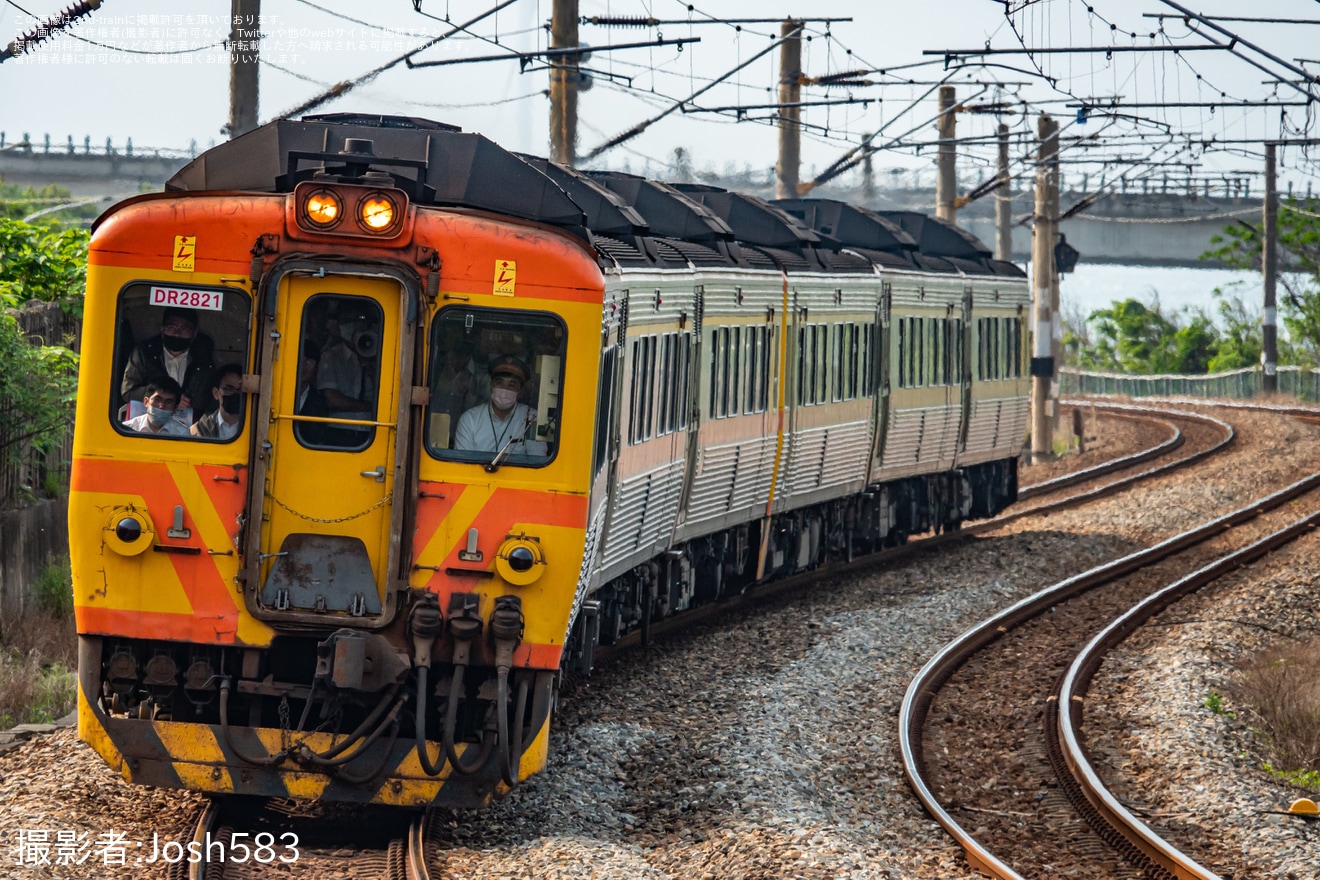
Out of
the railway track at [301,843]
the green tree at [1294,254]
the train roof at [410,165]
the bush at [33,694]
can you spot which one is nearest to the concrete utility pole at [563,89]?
the bush at [33,694]

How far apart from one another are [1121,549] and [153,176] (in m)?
36.3

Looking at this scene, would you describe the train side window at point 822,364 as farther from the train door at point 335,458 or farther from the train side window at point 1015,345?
the train door at point 335,458

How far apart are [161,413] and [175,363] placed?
222mm

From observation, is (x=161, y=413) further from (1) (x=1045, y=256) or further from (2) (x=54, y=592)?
(1) (x=1045, y=256)

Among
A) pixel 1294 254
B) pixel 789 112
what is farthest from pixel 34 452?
pixel 1294 254

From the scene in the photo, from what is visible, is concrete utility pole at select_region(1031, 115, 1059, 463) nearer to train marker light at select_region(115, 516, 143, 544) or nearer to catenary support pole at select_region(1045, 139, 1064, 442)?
catenary support pole at select_region(1045, 139, 1064, 442)

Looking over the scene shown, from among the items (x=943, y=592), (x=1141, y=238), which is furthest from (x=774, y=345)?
(x=1141, y=238)

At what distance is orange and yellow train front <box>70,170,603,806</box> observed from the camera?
7.87 m

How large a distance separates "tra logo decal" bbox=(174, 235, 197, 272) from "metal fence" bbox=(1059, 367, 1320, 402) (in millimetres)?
42940

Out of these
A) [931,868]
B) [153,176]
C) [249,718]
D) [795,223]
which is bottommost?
[931,868]

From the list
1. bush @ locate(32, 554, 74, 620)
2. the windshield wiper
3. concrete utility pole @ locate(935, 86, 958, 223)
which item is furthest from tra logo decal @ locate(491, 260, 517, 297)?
concrete utility pole @ locate(935, 86, 958, 223)

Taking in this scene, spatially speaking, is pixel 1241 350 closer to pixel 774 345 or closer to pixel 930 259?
pixel 930 259

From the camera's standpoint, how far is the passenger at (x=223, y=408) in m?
7.93

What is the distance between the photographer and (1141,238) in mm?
55594
